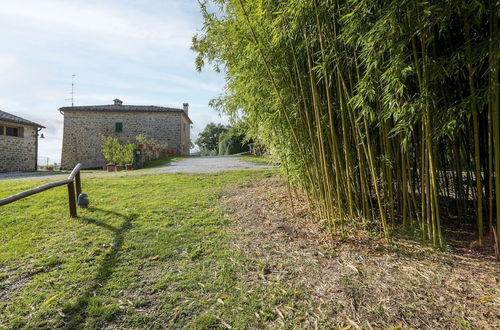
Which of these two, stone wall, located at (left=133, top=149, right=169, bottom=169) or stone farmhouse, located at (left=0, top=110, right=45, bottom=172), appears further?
stone farmhouse, located at (left=0, top=110, right=45, bottom=172)

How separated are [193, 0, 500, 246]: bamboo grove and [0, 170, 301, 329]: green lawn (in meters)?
1.24

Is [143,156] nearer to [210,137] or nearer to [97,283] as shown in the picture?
[97,283]

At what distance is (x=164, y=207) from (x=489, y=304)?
3.33m

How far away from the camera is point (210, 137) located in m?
26.9

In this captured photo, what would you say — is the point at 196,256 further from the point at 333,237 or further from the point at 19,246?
the point at 19,246

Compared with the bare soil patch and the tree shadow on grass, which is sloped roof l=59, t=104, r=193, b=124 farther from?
the bare soil patch

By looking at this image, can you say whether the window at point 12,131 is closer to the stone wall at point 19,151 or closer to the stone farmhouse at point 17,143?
the stone farmhouse at point 17,143

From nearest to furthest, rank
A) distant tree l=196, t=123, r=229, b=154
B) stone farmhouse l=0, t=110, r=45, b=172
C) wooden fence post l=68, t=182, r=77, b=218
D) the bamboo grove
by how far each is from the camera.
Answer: the bamboo grove → wooden fence post l=68, t=182, r=77, b=218 → stone farmhouse l=0, t=110, r=45, b=172 → distant tree l=196, t=123, r=229, b=154

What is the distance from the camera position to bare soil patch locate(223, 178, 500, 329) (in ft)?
4.52

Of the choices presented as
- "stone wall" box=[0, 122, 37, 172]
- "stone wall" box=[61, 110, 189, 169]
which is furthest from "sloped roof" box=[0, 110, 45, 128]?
"stone wall" box=[61, 110, 189, 169]

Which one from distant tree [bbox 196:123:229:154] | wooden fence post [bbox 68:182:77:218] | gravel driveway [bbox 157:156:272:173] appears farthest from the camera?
distant tree [bbox 196:123:229:154]

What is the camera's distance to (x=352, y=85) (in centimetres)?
224

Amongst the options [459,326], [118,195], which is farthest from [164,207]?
[459,326]

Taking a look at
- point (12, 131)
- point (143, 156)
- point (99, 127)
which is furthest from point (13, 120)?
point (143, 156)
